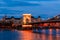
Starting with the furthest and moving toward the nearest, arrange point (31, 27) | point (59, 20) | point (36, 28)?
1. point (36, 28)
2. point (31, 27)
3. point (59, 20)

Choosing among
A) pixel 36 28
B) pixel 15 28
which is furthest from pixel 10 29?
pixel 36 28

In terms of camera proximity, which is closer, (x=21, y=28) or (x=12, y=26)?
(x=21, y=28)

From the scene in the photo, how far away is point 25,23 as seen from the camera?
269ft

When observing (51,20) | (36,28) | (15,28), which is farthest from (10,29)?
(51,20)

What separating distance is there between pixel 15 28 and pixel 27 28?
5.61 m

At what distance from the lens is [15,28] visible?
8431 cm

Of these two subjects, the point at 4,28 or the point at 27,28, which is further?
the point at 4,28

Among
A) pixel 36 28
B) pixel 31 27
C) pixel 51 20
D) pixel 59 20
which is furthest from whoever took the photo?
pixel 36 28

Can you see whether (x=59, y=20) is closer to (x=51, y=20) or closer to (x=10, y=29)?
(x=51, y=20)

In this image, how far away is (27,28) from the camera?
261 feet

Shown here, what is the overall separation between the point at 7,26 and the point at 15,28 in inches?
114

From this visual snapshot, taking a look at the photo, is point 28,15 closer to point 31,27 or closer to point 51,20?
point 31,27

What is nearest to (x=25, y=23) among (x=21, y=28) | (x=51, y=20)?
(x=21, y=28)

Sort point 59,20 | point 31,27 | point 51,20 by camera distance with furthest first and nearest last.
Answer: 1. point 31,27
2. point 51,20
3. point 59,20
